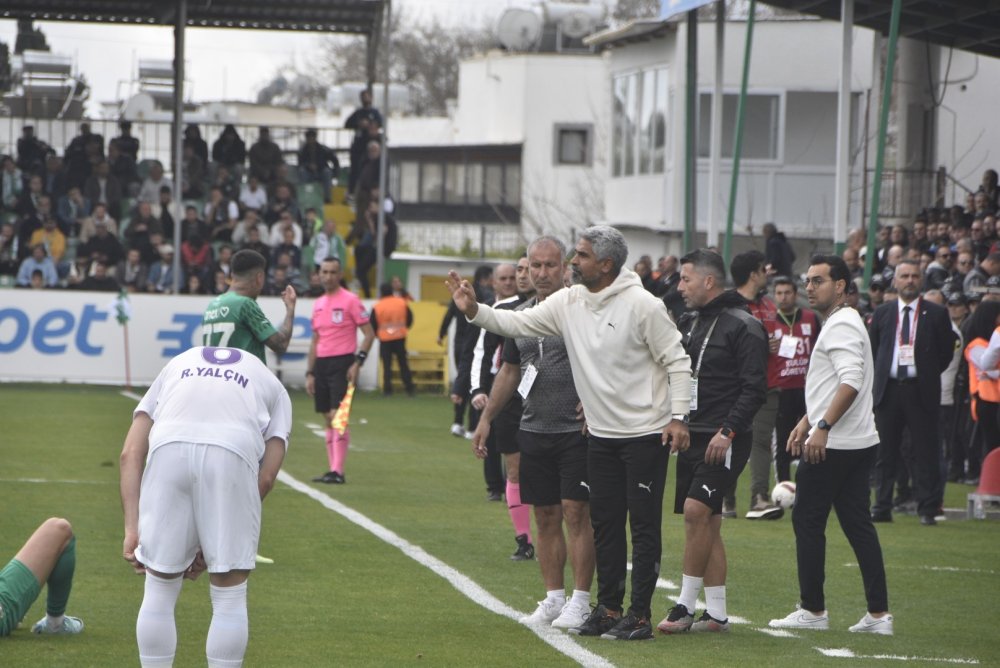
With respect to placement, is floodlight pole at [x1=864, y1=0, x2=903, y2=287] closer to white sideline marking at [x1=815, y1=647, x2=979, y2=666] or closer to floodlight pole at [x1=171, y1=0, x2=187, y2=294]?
white sideline marking at [x1=815, y1=647, x2=979, y2=666]

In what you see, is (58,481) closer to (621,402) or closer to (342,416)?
(342,416)

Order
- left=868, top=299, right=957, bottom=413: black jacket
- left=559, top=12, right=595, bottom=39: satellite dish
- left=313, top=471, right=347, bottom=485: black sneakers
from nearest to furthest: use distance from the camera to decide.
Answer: left=868, top=299, right=957, bottom=413: black jacket, left=313, top=471, right=347, bottom=485: black sneakers, left=559, top=12, right=595, bottom=39: satellite dish

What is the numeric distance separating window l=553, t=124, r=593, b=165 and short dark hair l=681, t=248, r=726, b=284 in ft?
167

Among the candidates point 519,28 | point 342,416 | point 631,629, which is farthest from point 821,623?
point 519,28

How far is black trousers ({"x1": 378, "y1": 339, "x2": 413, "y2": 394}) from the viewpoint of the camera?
28234 millimetres

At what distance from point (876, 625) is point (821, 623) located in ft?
0.95

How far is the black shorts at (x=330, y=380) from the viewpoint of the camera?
1561 cm

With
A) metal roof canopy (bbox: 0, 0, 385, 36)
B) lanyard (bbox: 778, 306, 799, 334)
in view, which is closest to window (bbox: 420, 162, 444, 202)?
metal roof canopy (bbox: 0, 0, 385, 36)

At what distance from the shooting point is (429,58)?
7844 cm

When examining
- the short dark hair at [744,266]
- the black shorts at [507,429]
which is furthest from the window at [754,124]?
the black shorts at [507,429]

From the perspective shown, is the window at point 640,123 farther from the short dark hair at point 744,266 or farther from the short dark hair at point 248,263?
the short dark hair at point 248,263

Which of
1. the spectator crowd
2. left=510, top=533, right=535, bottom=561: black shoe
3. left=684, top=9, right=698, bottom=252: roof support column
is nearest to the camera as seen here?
left=510, top=533, right=535, bottom=561: black shoe

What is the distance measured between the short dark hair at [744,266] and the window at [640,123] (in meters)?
26.7

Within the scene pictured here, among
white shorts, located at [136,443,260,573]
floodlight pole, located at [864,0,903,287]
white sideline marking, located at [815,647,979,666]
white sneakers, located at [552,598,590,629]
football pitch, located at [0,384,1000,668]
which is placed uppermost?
floodlight pole, located at [864,0,903,287]
